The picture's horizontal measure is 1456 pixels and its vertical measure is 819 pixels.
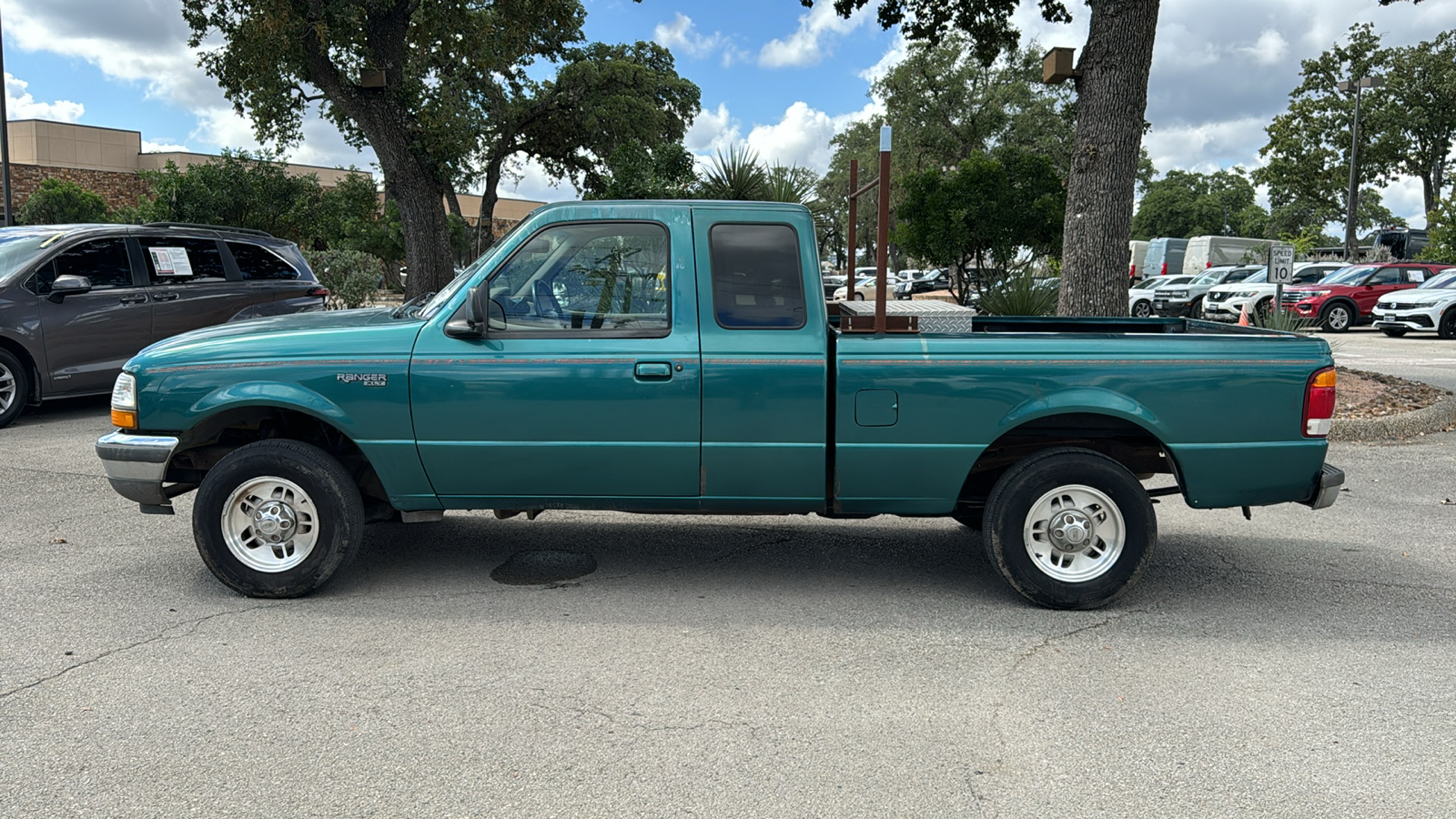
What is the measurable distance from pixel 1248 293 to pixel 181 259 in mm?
23888

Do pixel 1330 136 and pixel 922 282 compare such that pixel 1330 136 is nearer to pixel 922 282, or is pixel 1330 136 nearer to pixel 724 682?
pixel 922 282

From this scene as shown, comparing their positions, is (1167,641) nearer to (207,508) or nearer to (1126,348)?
(1126,348)

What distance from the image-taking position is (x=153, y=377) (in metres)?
5.01

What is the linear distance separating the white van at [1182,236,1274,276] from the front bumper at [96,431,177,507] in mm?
40305

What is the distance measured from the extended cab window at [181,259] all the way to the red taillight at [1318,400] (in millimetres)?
10436

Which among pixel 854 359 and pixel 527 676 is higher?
pixel 854 359

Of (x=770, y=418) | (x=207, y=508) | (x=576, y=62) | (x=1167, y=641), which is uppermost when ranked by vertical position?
(x=576, y=62)

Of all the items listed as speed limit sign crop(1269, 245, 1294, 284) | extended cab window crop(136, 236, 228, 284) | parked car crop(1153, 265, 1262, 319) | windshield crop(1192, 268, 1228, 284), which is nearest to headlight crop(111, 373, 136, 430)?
extended cab window crop(136, 236, 228, 284)

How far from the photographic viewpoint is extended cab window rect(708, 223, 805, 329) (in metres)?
4.92

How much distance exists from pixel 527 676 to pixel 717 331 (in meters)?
1.78

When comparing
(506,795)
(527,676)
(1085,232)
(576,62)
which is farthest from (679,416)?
(576,62)

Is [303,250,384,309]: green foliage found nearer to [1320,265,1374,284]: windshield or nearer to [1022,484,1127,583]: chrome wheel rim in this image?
[1022,484,1127,583]: chrome wheel rim

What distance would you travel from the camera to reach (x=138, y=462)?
5004 millimetres

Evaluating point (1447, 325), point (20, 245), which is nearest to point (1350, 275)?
point (1447, 325)
